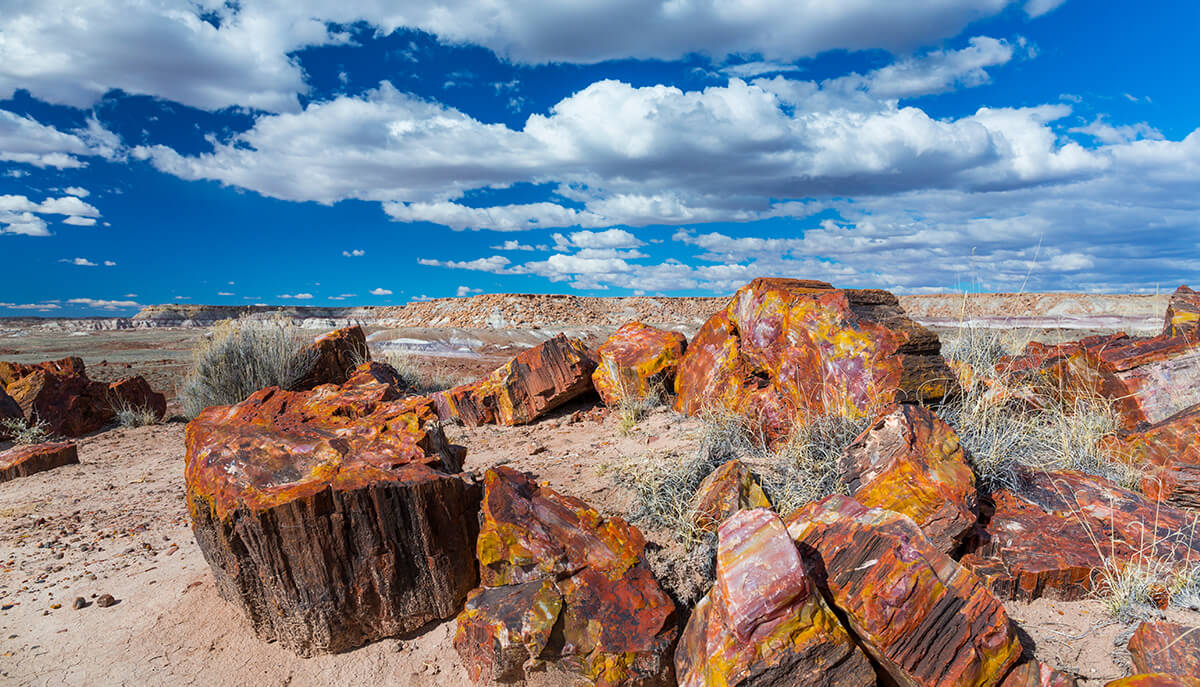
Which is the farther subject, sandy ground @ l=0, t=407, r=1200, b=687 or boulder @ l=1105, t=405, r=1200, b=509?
boulder @ l=1105, t=405, r=1200, b=509

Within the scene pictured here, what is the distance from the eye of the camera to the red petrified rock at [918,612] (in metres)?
2.76

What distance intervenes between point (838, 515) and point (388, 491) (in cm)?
235

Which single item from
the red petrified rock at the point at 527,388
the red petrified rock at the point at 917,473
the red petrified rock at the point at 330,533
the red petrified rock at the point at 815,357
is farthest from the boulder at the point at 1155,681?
the red petrified rock at the point at 527,388

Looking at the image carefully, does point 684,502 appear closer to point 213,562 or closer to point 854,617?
point 854,617

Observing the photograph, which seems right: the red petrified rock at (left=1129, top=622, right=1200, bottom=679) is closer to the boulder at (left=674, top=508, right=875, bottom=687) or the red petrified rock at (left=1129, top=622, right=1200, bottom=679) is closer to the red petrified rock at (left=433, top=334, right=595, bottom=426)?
the boulder at (left=674, top=508, right=875, bottom=687)

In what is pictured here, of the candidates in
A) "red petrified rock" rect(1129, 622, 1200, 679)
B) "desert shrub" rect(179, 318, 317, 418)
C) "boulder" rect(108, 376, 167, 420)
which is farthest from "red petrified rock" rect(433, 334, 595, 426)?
"boulder" rect(108, 376, 167, 420)

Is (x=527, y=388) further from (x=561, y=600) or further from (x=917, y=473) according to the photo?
(x=917, y=473)

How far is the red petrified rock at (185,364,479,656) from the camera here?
3547 mm

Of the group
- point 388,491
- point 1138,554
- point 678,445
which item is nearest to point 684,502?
point 678,445

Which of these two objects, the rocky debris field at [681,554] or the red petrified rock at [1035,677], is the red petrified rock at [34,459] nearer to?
the rocky debris field at [681,554]

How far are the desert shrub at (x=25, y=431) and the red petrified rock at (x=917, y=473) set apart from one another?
10.4 meters

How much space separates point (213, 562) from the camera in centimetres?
401

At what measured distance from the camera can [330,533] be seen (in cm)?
356

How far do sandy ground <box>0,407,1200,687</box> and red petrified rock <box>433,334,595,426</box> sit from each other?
1.06ft
